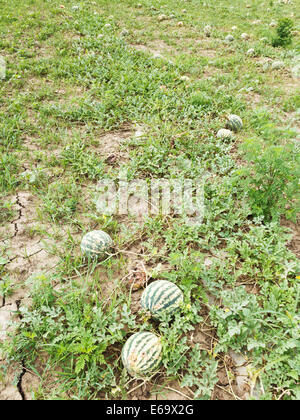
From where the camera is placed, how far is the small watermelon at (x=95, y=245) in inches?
99.3

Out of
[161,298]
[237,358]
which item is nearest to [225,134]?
[161,298]

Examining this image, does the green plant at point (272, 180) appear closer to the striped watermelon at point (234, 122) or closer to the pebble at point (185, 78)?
the striped watermelon at point (234, 122)

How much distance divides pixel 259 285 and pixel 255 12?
10.3 meters

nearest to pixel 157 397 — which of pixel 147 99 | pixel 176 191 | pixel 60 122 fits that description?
pixel 176 191

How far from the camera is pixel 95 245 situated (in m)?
2.53

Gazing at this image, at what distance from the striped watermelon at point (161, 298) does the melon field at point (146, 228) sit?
0.05 feet

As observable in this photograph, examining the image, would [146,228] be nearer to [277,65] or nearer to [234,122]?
[234,122]

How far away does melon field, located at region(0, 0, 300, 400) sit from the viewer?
1940 millimetres

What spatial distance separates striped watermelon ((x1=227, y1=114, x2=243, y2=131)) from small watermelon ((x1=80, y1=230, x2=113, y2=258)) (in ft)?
8.58

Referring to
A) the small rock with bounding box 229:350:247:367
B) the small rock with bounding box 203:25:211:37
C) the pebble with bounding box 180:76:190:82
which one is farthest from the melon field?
the small rock with bounding box 203:25:211:37

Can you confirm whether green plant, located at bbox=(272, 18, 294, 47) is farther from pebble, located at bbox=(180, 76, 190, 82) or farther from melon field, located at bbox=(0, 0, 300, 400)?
pebble, located at bbox=(180, 76, 190, 82)

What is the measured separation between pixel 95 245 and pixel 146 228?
0.59m

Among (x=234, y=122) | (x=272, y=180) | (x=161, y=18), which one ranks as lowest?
(x=272, y=180)

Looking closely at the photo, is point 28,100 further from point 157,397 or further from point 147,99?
point 157,397
